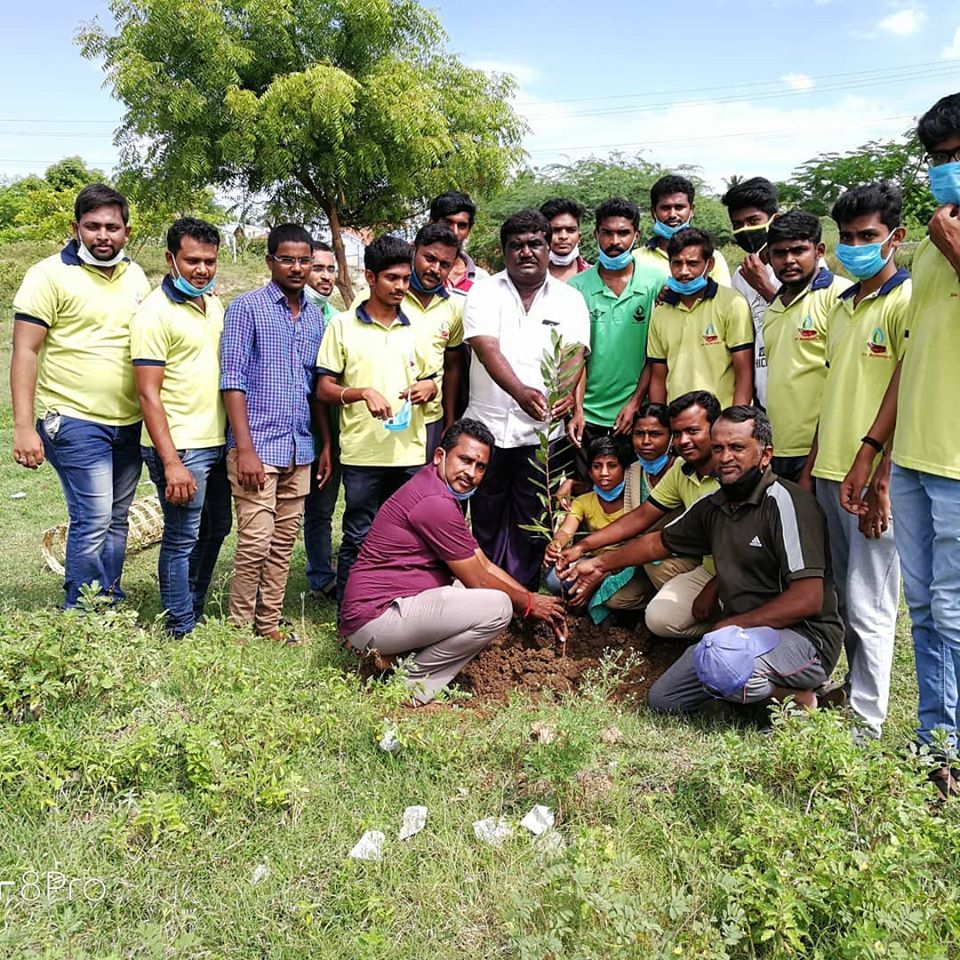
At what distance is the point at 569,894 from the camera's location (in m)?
2.60

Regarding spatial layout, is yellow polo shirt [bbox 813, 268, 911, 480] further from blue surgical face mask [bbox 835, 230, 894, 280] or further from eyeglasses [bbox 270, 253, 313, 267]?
eyeglasses [bbox 270, 253, 313, 267]

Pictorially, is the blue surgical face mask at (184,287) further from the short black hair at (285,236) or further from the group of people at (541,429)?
the short black hair at (285,236)

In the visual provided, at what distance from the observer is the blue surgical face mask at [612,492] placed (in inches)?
200

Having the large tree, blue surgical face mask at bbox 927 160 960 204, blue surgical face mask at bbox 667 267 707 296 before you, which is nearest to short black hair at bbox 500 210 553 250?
blue surgical face mask at bbox 667 267 707 296

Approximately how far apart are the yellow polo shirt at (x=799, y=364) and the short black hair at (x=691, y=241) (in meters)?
0.54

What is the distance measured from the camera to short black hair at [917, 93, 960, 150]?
9.64 feet

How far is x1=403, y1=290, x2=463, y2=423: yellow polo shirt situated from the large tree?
42.3 ft

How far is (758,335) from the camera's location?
16.5 feet

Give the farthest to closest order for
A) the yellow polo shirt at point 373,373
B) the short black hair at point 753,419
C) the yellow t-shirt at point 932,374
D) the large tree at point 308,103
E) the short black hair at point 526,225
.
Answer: the large tree at point 308,103, the yellow polo shirt at point 373,373, the short black hair at point 526,225, the short black hair at point 753,419, the yellow t-shirt at point 932,374

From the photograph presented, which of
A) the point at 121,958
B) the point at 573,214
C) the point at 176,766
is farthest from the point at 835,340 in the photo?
the point at 121,958

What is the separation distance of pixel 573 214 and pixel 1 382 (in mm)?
14266

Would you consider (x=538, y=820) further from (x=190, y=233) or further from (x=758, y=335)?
(x=190, y=233)

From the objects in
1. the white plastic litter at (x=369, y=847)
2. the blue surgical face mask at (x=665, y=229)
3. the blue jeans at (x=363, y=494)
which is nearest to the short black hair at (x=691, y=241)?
the blue surgical face mask at (x=665, y=229)

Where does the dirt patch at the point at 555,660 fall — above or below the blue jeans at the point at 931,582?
below
